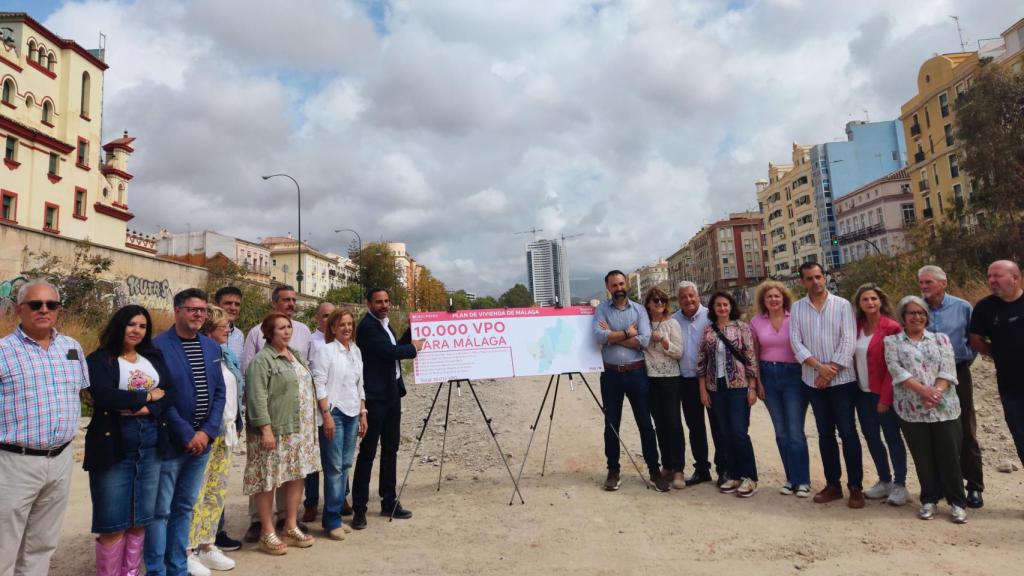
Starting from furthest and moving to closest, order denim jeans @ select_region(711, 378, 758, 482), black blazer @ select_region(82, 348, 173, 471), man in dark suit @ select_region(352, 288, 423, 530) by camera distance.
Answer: denim jeans @ select_region(711, 378, 758, 482), man in dark suit @ select_region(352, 288, 423, 530), black blazer @ select_region(82, 348, 173, 471)

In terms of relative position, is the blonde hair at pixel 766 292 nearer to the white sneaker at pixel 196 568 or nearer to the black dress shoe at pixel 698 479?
the black dress shoe at pixel 698 479

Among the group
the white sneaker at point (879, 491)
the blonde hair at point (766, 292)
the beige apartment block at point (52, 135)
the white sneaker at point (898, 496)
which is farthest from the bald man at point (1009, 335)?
the beige apartment block at point (52, 135)

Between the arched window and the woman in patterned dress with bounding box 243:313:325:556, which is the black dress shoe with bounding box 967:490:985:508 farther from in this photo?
the arched window

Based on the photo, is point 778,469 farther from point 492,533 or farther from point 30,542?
point 30,542

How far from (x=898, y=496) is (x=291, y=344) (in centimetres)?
614

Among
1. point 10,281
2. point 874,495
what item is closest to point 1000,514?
point 874,495

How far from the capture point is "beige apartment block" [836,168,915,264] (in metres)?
51.2

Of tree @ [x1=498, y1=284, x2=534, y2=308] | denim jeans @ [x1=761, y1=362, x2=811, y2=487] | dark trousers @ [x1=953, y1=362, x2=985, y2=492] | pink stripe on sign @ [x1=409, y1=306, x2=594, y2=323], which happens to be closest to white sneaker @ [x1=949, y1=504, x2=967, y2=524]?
dark trousers @ [x1=953, y1=362, x2=985, y2=492]

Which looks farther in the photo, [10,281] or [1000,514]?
[10,281]

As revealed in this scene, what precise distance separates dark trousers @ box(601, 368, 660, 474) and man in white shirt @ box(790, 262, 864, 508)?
161 cm

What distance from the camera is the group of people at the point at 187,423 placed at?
3186 mm

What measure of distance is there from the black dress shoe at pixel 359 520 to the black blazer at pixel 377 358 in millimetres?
1106

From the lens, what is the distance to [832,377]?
17.2 feet

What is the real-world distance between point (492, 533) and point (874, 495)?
12.7ft
